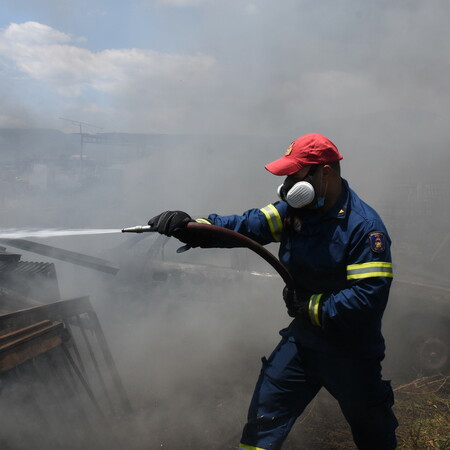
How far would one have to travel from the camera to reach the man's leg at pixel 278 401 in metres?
2.07

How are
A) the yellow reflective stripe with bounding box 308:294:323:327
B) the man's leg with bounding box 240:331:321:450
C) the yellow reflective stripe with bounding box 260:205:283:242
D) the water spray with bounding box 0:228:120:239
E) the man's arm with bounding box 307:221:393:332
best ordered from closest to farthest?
the man's arm with bounding box 307:221:393:332 < the yellow reflective stripe with bounding box 308:294:323:327 < the man's leg with bounding box 240:331:321:450 < the yellow reflective stripe with bounding box 260:205:283:242 < the water spray with bounding box 0:228:120:239

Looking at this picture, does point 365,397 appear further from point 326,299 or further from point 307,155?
point 307,155

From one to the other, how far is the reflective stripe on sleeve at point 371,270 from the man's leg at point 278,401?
22.2 inches

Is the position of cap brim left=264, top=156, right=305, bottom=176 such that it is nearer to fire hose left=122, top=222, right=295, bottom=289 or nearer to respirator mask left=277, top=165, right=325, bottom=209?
respirator mask left=277, top=165, right=325, bottom=209

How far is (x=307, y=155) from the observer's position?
196cm

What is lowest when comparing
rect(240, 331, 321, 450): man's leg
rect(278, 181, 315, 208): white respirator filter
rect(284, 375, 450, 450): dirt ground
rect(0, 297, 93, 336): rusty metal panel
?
rect(284, 375, 450, 450): dirt ground

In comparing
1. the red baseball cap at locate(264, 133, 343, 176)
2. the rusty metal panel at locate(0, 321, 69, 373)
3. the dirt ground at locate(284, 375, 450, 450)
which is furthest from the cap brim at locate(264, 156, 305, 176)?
the dirt ground at locate(284, 375, 450, 450)

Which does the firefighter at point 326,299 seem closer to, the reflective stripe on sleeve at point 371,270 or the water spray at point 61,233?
the reflective stripe on sleeve at point 371,270

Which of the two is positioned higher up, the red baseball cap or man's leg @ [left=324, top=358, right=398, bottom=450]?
the red baseball cap

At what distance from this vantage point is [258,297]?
4.80 metres

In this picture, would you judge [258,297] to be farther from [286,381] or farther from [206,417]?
[286,381]

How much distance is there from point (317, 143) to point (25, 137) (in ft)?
64.6

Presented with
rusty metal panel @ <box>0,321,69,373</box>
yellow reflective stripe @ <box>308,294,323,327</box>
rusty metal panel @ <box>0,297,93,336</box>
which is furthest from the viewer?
rusty metal panel @ <box>0,297,93,336</box>

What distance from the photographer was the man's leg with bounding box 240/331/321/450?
2.07 m
